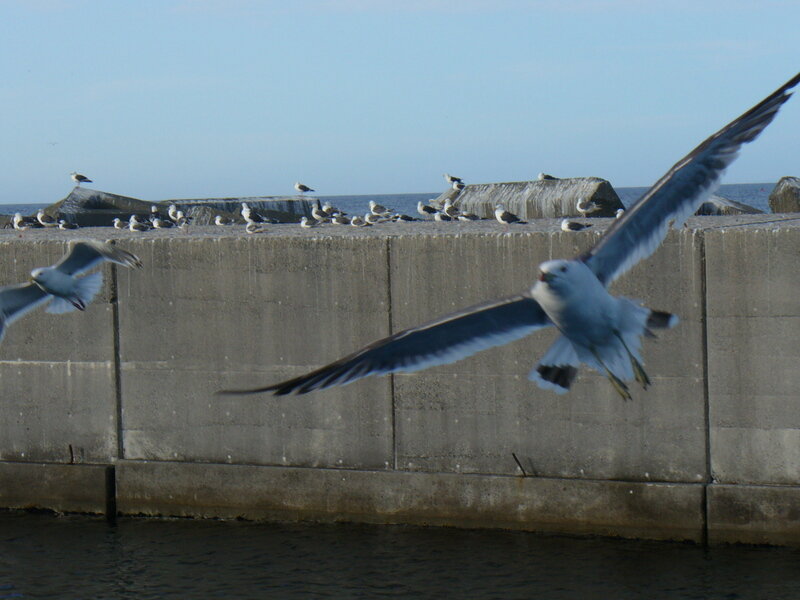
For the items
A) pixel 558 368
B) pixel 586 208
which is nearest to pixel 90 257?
pixel 558 368

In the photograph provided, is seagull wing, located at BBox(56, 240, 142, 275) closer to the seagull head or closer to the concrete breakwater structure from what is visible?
the concrete breakwater structure

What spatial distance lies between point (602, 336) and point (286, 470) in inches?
177

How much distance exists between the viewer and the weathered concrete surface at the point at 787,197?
18.5 meters

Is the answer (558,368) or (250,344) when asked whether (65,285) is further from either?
(558,368)

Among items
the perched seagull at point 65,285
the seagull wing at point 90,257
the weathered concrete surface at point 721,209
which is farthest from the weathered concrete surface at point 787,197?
the seagull wing at point 90,257

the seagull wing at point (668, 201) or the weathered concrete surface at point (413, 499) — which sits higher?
the seagull wing at point (668, 201)

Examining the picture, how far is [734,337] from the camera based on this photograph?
9242 mm

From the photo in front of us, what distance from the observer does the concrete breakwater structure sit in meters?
A: 9.23

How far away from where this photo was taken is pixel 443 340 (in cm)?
703

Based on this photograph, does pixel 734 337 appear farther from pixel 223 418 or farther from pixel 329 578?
pixel 223 418

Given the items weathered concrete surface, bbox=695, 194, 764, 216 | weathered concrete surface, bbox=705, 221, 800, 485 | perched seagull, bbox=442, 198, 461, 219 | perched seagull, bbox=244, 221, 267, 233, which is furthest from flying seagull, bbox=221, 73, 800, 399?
weathered concrete surface, bbox=695, 194, 764, 216

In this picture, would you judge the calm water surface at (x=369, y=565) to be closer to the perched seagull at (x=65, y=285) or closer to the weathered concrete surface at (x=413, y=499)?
the weathered concrete surface at (x=413, y=499)

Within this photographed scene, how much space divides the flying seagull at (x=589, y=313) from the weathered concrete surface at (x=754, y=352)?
2.07m

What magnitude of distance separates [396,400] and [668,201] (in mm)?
3645
